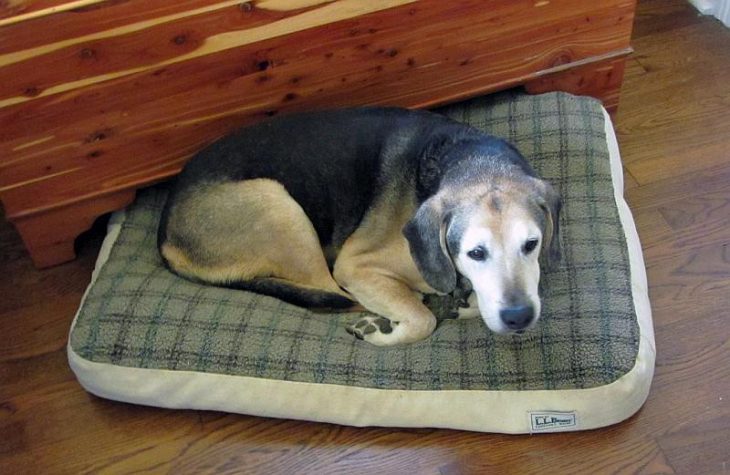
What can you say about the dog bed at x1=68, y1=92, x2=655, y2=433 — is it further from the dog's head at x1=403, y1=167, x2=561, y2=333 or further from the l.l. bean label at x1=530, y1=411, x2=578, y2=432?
the dog's head at x1=403, y1=167, x2=561, y2=333

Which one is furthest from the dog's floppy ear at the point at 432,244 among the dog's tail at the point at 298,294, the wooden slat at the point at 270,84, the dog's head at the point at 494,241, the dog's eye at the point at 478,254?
the wooden slat at the point at 270,84

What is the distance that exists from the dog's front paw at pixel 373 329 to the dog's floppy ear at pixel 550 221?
0.49 m

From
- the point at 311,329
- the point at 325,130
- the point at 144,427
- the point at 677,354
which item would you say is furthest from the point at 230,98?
the point at 677,354

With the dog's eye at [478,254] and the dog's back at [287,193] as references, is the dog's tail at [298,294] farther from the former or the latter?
the dog's eye at [478,254]

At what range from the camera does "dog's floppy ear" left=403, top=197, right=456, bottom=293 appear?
2.13 metres

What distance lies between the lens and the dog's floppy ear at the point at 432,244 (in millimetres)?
2127

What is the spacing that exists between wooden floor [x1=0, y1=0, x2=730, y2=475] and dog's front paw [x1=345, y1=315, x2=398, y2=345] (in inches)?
10.1

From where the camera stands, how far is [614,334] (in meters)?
2.17

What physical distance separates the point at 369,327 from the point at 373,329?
0.01 m

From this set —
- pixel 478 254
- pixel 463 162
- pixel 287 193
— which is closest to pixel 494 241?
pixel 478 254

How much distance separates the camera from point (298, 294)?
240 centimetres

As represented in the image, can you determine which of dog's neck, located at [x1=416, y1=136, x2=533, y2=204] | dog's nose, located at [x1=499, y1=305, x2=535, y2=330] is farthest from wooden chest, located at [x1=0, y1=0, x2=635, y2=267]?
dog's nose, located at [x1=499, y1=305, x2=535, y2=330]

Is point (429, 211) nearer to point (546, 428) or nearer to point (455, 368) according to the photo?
point (455, 368)

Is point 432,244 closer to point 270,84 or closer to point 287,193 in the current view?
point 287,193
